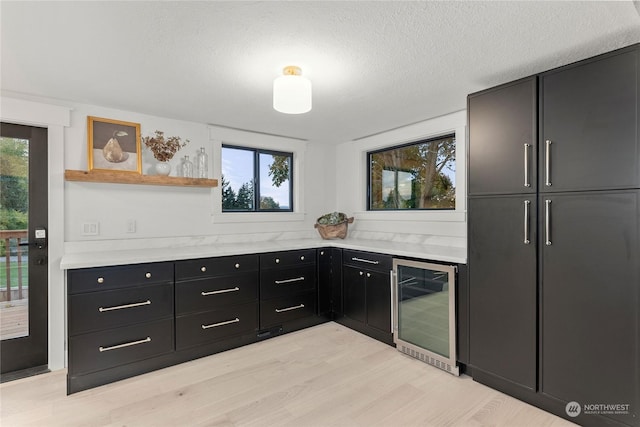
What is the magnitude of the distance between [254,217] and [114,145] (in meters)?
1.53

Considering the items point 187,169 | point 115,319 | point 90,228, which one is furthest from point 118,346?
point 187,169

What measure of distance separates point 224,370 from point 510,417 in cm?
202

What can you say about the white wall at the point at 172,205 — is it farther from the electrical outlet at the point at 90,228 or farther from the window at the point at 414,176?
the window at the point at 414,176

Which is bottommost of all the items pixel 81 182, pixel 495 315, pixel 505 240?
pixel 495 315

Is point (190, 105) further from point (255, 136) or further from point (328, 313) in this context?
point (328, 313)

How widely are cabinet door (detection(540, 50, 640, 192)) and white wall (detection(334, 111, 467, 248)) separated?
1.04m

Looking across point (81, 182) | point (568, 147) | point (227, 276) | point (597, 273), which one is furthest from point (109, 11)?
point (597, 273)

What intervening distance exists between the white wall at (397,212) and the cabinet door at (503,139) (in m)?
0.68

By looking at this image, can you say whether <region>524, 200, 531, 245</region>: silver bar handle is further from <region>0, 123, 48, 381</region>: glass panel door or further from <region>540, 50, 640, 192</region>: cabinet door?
<region>0, 123, 48, 381</region>: glass panel door

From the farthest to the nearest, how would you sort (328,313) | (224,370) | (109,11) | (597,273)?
(328,313), (224,370), (597,273), (109,11)

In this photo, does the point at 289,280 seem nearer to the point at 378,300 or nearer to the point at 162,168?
the point at 378,300

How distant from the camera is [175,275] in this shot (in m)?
2.64

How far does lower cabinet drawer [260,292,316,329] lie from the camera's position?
3129 millimetres

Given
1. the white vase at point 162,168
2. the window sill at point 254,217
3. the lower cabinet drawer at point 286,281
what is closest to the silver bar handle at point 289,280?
the lower cabinet drawer at point 286,281
